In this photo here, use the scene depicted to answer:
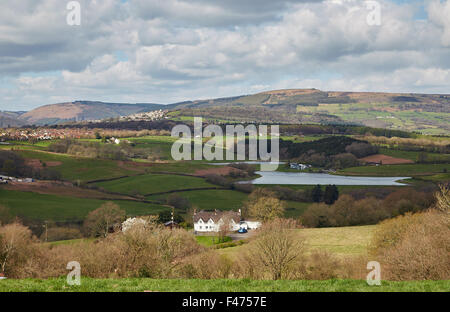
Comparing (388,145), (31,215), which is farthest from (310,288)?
(388,145)

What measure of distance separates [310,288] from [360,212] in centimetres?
6211

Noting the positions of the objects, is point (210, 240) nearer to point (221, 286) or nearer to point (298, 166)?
point (221, 286)

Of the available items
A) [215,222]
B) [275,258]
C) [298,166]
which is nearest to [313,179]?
[298,166]

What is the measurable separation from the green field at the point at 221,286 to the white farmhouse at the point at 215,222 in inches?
2257

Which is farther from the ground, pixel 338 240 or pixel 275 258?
pixel 275 258

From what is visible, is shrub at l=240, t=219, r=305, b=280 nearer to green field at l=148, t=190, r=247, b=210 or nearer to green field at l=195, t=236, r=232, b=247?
green field at l=195, t=236, r=232, b=247

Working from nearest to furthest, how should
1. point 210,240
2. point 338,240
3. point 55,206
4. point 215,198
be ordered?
1. point 338,240
2. point 210,240
3. point 55,206
4. point 215,198

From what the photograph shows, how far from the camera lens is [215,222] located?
7600 cm

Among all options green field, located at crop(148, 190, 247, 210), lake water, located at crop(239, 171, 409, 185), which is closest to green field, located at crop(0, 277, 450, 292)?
green field, located at crop(148, 190, 247, 210)

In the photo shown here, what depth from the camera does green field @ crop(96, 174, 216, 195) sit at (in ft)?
341

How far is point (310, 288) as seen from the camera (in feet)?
44.5

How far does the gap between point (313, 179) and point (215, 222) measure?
5417 centimetres

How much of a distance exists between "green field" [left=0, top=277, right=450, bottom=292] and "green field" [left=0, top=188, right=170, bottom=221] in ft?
212
